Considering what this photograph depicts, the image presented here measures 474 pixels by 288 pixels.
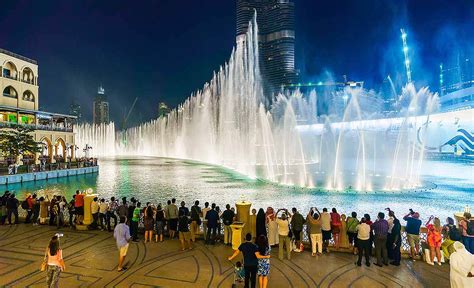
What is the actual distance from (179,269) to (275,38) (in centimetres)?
17318

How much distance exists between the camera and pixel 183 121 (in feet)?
239

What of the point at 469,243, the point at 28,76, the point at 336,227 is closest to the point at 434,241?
the point at 469,243

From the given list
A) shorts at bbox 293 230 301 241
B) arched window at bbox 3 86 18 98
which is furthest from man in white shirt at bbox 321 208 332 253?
arched window at bbox 3 86 18 98

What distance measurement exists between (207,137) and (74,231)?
52.1m

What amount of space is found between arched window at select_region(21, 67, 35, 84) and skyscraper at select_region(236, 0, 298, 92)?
13040cm

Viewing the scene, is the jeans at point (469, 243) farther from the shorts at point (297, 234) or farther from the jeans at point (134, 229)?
the jeans at point (134, 229)

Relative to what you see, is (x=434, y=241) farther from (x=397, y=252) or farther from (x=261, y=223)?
(x=261, y=223)

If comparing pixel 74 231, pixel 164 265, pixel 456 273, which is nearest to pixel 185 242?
pixel 164 265

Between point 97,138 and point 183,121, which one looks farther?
point 97,138

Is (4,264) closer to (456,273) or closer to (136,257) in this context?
(136,257)

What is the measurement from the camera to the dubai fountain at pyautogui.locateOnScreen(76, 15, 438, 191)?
33.0 m

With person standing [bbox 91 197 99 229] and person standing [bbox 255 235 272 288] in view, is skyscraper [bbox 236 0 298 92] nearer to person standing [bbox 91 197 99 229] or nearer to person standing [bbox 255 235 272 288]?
person standing [bbox 91 197 99 229]

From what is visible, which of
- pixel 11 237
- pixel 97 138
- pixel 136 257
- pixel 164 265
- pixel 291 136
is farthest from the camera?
pixel 97 138

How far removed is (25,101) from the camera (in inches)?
1975
